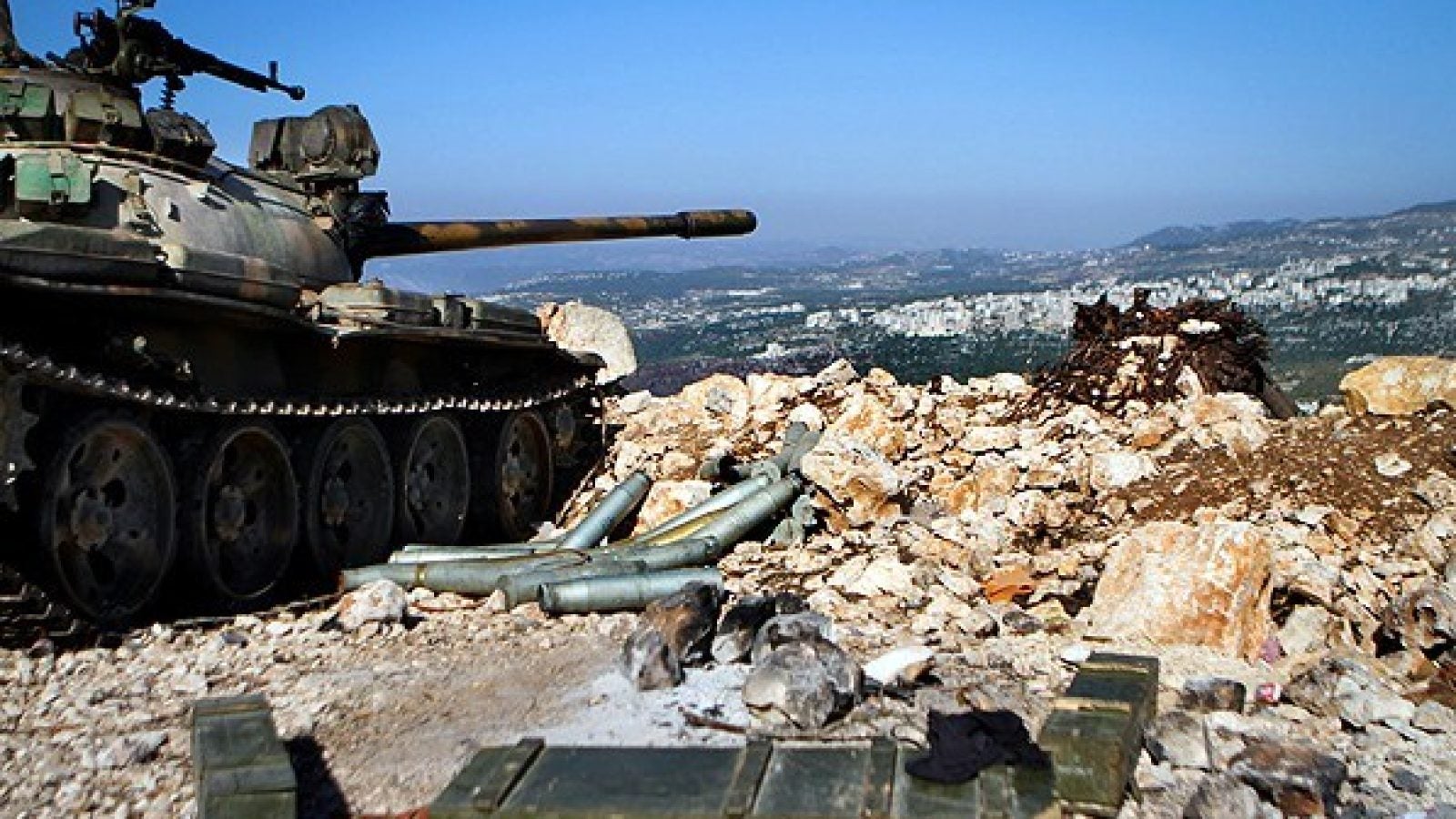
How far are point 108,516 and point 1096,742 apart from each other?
5409 millimetres

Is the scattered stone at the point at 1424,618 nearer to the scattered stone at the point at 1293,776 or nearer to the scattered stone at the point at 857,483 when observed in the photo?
the scattered stone at the point at 1293,776

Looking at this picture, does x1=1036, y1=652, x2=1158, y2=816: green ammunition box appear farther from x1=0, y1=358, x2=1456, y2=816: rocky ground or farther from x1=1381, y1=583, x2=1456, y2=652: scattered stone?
x1=1381, y1=583, x2=1456, y2=652: scattered stone

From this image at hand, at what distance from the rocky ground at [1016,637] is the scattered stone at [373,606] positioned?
9 centimetres

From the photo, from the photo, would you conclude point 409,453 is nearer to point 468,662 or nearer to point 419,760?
point 468,662

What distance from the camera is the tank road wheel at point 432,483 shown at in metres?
10.5

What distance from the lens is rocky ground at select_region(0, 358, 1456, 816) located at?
554 centimetres

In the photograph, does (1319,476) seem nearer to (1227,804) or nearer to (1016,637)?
(1016,637)

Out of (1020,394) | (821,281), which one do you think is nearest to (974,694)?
(1020,394)

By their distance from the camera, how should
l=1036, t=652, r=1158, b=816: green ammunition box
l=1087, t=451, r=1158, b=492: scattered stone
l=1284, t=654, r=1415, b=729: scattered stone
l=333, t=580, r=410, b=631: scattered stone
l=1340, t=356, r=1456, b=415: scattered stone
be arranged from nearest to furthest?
l=1036, t=652, r=1158, b=816: green ammunition box, l=1284, t=654, r=1415, b=729: scattered stone, l=333, t=580, r=410, b=631: scattered stone, l=1087, t=451, r=1158, b=492: scattered stone, l=1340, t=356, r=1456, b=415: scattered stone

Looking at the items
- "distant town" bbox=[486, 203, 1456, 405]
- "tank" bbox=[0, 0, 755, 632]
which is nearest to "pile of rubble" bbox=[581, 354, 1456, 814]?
"tank" bbox=[0, 0, 755, 632]

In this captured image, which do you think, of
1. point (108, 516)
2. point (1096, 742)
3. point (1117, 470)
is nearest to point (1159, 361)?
point (1117, 470)

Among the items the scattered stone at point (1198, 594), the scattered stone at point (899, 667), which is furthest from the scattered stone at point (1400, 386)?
the scattered stone at point (899, 667)

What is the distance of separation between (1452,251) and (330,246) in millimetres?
29958

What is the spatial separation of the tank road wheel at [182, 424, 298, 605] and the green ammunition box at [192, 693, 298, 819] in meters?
3.17
